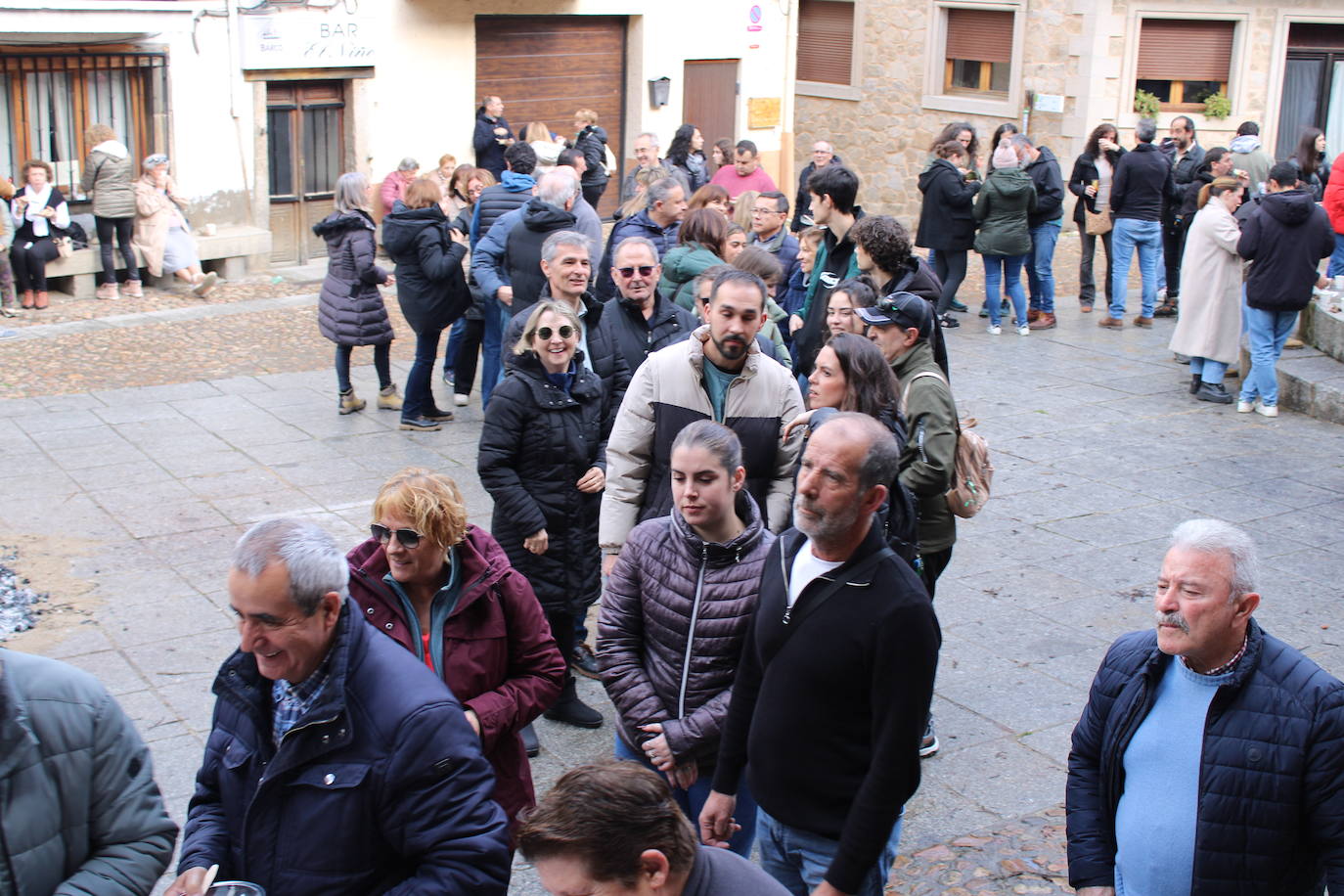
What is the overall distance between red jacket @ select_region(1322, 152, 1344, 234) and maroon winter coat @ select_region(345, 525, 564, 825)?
11.1 metres

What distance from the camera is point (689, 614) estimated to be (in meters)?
4.05

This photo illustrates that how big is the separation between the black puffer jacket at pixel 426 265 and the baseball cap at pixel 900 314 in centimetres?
483

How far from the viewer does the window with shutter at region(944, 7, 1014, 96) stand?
22.6m

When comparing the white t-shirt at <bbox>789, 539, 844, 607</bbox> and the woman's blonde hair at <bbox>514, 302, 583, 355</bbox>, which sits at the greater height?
the woman's blonde hair at <bbox>514, 302, 583, 355</bbox>

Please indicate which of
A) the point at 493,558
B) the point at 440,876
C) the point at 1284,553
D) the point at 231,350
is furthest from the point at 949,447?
the point at 231,350

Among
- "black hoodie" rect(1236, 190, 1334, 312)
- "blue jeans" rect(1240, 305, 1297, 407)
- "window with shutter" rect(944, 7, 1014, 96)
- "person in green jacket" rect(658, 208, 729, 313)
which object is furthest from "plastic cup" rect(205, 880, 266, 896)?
"window with shutter" rect(944, 7, 1014, 96)

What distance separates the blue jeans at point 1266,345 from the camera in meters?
10.5

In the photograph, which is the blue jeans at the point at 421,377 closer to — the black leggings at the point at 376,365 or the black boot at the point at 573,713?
the black leggings at the point at 376,365

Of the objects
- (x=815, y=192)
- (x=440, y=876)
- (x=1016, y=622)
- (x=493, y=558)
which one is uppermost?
(x=815, y=192)

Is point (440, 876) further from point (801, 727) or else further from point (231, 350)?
point (231, 350)

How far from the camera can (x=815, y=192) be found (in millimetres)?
8070

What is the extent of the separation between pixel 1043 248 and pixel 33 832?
39.1 feet

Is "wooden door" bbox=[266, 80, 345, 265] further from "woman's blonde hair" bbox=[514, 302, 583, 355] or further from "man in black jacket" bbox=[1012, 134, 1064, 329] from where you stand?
"woman's blonde hair" bbox=[514, 302, 583, 355]

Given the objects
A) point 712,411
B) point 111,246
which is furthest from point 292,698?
point 111,246
